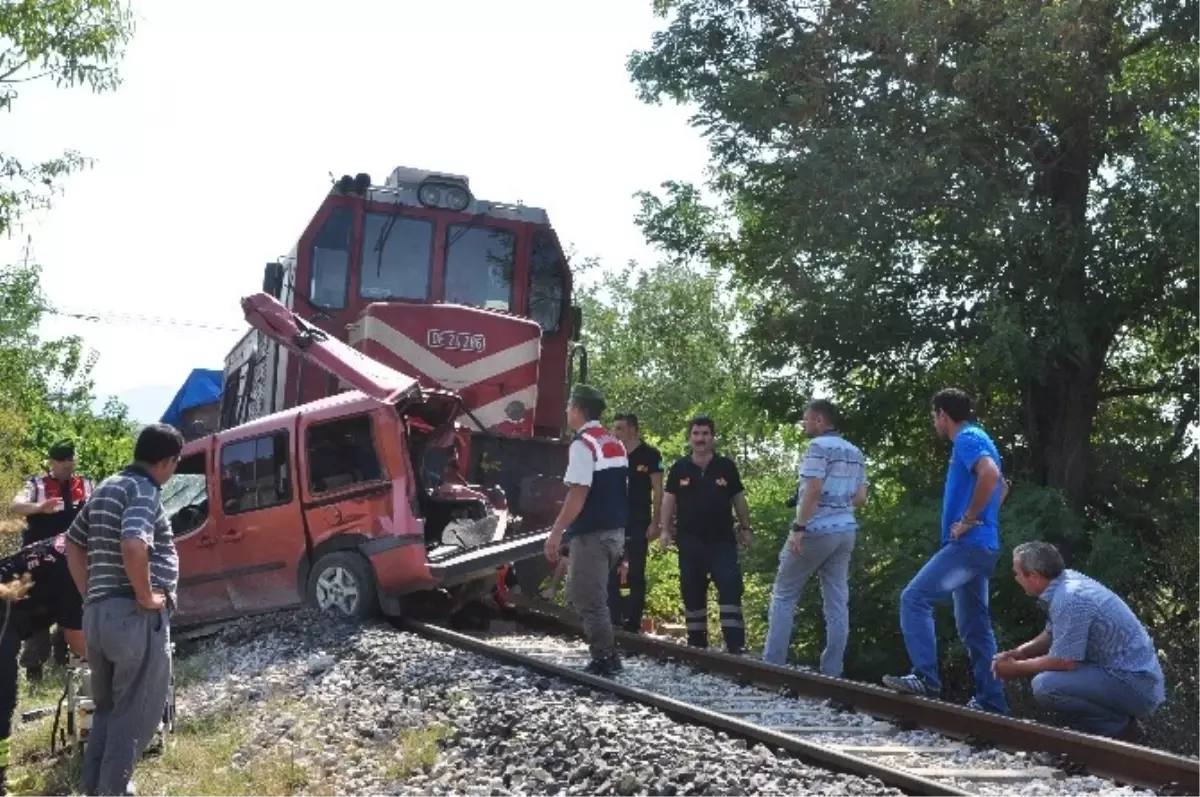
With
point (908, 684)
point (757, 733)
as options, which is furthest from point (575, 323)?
point (757, 733)

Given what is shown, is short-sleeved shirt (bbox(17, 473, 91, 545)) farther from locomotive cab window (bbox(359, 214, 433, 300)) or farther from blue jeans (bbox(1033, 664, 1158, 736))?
blue jeans (bbox(1033, 664, 1158, 736))

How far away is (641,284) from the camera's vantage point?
164ft

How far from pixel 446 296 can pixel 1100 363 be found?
646cm

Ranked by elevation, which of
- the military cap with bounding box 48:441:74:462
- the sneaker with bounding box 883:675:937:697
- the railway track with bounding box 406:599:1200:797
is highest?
the military cap with bounding box 48:441:74:462

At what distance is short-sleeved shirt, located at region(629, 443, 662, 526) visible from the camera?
35.1 ft

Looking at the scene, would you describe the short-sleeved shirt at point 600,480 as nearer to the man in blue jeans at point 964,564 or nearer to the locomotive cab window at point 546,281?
the man in blue jeans at point 964,564

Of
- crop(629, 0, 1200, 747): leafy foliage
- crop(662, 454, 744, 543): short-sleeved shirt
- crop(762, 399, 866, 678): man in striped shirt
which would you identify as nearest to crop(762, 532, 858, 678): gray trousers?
crop(762, 399, 866, 678): man in striped shirt

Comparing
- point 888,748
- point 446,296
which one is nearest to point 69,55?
point 446,296

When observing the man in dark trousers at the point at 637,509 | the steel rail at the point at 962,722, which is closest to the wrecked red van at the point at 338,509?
the man in dark trousers at the point at 637,509

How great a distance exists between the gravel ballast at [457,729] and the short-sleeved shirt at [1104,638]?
6.17 ft

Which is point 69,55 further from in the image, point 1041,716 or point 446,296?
point 1041,716

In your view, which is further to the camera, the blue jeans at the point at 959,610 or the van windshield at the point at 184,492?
the van windshield at the point at 184,492

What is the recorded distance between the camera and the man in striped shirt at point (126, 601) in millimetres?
5441

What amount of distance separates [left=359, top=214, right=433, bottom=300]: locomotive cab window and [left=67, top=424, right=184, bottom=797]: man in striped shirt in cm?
753
